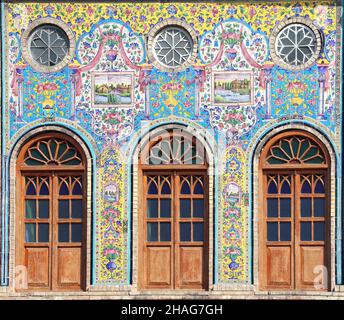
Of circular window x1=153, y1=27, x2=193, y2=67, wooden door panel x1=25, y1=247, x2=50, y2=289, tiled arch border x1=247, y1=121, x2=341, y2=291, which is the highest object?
circular window x1=153, y1=27, x2=193, y2=67

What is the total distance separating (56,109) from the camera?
67.2 ft

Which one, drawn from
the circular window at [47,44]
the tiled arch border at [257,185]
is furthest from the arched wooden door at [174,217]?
the circular window at [47,44]

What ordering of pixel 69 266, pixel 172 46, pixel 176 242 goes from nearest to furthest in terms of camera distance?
pixel 176 242 → pixel 69 266 → pixel 172 46

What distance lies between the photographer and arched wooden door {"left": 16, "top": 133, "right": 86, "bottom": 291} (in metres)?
20.4

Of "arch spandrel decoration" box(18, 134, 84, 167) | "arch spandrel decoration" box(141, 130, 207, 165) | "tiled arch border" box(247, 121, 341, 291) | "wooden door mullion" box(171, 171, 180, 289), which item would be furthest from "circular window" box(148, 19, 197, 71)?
"wooden door mullion" box(171, 171, 180, 289)

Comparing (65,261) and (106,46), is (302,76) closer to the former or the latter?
(106,46)

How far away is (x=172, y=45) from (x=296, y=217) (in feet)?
11.2

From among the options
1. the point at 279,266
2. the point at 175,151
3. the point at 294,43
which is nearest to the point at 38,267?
the point at 175,151

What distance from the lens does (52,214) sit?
2044 centimetres

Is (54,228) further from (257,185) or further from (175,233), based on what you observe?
(257,185)

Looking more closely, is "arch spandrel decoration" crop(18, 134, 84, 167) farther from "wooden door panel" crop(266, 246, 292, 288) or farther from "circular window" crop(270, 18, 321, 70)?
"circular window" crop(270, 18, 321, 70)

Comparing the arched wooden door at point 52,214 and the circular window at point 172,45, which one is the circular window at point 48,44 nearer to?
the arched wooden door at point 52,214

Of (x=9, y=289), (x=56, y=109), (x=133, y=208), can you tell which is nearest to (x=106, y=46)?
(x=56, y=109)

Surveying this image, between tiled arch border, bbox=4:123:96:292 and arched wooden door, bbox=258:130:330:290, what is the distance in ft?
8.93
